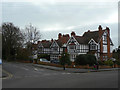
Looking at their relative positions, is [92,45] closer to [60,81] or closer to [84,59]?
[84,59]

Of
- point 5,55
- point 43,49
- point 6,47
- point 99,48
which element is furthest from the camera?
point 43,49

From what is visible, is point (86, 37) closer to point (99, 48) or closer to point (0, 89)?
point (99, 48)

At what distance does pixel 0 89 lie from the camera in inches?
408

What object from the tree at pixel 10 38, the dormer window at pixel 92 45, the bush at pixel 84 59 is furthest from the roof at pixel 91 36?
the tree at pixel 10 38

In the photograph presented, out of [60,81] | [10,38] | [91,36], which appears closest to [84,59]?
[91,36]

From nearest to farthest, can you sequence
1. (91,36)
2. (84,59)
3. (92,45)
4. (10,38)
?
(84,59) < (92,45) < (91,36) < (10,38)

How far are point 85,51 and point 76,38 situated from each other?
4799 mm

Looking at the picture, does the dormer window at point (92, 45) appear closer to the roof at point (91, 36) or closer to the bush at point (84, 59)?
the roof at point (91, 36)

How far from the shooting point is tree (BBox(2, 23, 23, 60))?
174 ft

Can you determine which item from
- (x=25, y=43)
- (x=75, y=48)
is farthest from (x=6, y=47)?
(x=75, y=48)

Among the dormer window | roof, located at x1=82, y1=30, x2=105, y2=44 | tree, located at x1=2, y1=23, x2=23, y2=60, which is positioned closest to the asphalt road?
the dormer window

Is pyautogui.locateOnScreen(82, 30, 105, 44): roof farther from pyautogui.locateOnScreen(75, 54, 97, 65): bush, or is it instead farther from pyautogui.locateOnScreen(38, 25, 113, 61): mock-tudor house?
pyautogui.locateOnScreen(75, 54, 97, 65): bush

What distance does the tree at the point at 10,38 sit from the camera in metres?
53.1

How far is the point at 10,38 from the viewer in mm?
53844
